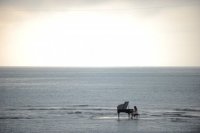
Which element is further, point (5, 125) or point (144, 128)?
point (5, 125)

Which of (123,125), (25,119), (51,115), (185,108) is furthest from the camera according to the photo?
(185,108)

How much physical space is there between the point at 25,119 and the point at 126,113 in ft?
43.0

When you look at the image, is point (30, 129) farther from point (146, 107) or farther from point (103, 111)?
point (146, 107)

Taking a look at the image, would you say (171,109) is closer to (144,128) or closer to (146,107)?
(146,107)

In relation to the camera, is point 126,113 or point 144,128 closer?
Result: point 144,128

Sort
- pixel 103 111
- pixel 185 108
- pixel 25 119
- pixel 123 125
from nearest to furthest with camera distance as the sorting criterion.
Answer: pixel 123 125, pixel 25 119, pixel 103 111, pixel 185 108

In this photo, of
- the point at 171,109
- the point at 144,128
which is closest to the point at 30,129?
the point at 144,128

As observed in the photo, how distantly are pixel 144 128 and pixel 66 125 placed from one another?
8.40 m

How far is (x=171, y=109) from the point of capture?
2872 inches

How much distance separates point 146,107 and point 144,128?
24932 millimetres

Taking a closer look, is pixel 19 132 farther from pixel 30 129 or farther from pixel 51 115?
pixel 51 115

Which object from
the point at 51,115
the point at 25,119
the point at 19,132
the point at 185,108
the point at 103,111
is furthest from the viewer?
the point at 185,108

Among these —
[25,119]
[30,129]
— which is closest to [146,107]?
[25,119]

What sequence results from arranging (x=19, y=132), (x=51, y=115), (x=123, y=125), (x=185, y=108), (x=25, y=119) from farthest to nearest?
1. (x=185, y=108)
2. (x=51, y=115)
3. (x=25, y=119)
4. (x=123, y=125)
5. (x=19, y=132)
